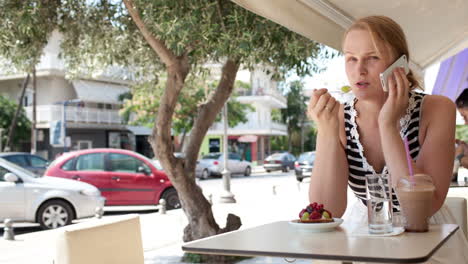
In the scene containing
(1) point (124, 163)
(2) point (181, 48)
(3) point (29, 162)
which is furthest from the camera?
(3) point (29, 162)

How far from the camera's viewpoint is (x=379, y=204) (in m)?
1.93

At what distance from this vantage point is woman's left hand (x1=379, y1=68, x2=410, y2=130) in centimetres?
208

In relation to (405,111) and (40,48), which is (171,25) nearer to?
(40,48)

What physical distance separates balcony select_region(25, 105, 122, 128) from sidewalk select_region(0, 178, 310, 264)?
19.7 metres

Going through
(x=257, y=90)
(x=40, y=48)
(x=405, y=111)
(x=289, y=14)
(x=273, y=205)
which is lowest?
(x=273, y=205)

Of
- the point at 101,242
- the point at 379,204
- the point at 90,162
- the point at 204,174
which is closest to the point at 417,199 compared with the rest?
the point at 379,204

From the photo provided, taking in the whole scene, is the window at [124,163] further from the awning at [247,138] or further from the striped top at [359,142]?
the awning at [247,138]

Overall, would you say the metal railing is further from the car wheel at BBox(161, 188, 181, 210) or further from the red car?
the car wheel at BBox(161, 188, 181, 210)

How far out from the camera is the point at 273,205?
1373 centimetres

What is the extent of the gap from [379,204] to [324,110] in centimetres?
48

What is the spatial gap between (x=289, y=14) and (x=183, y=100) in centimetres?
2523

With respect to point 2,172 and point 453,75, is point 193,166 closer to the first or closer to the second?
point 2,172

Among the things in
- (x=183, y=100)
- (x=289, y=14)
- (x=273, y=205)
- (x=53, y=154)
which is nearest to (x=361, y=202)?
(x=289, y=14)

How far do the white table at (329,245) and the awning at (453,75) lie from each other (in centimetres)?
953
